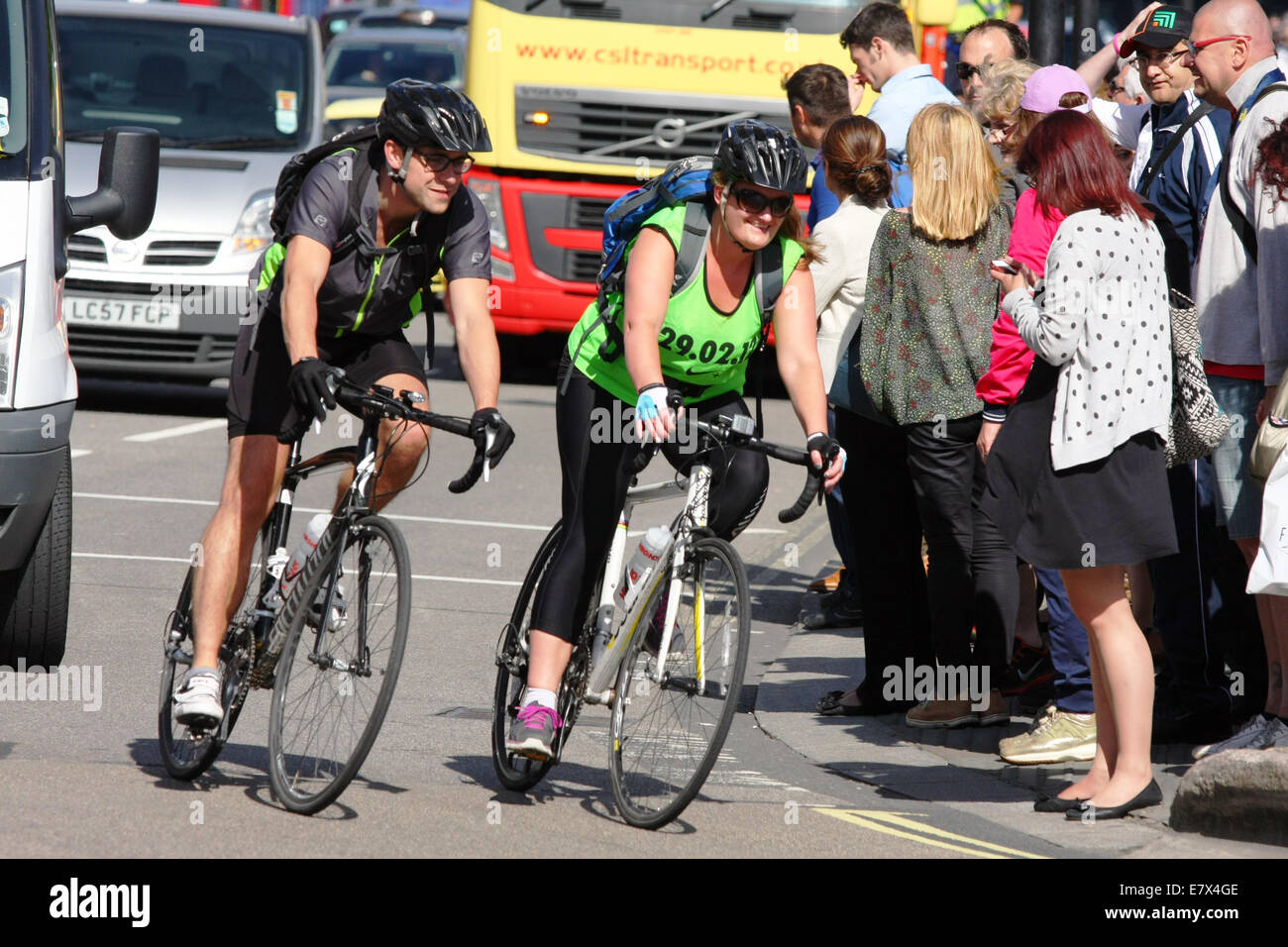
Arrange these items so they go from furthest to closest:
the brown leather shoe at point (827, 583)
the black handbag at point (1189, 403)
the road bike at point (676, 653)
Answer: the brown leather shoe at point (827, 583)
the black handbag at point (1189, 403)
the road bike at point (676, 653)

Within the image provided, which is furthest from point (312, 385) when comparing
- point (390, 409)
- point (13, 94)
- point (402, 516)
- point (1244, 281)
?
point (402, 516)

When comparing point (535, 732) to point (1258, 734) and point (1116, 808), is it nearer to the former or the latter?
point (1116, 808)

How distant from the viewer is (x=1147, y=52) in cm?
676

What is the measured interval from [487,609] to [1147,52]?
137 inches

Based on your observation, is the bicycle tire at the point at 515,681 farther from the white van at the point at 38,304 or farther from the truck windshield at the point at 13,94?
the truck windshield at the point at 13,94

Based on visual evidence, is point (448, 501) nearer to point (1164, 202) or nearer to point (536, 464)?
point (536, 464)

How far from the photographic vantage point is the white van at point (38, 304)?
6.04 m

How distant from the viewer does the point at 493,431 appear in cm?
494

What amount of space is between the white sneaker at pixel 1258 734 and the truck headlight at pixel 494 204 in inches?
370

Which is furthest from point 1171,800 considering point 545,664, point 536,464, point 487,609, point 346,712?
point 536,464

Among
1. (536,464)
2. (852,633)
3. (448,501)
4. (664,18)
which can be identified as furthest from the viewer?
(664,18)

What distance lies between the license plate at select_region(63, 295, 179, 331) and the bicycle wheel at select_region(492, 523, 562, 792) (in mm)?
7649

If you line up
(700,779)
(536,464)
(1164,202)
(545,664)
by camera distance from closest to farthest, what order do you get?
(700,779) → (545,664) → (1164,202) → (536,464)

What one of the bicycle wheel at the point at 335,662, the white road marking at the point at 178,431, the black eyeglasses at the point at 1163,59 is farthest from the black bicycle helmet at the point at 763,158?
the white road marking at the point at 178,431
